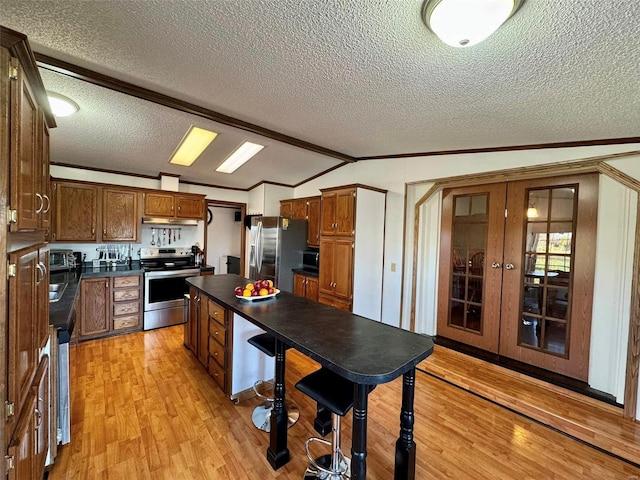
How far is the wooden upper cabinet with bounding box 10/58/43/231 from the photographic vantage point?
0.90m

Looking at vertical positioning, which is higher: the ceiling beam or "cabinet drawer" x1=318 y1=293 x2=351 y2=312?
the ceiling beam

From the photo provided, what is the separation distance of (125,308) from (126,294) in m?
0.19

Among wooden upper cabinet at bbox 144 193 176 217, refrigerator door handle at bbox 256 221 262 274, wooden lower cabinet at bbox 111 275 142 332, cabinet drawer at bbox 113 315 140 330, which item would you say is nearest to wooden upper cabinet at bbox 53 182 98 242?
wooden upper cabinet at bbox 144 193 176 217

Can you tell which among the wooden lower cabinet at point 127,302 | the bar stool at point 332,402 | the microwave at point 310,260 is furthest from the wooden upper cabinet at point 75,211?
the bar stool at point 332,402

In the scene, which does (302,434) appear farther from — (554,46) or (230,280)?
(554,46)

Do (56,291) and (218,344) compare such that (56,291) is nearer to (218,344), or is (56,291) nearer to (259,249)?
(218,344)

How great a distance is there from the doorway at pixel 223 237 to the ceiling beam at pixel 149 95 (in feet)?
12.0

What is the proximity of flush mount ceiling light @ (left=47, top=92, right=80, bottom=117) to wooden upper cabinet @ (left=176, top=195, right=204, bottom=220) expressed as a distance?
201 cm

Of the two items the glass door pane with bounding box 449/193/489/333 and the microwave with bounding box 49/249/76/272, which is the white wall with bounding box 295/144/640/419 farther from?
the microwave with bounding box 49/249/76/272

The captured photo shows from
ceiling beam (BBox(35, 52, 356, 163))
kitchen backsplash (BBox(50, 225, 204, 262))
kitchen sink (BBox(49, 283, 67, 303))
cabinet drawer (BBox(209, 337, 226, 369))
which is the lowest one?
cabinet drawer (BBox(209, 337, 226, 369))

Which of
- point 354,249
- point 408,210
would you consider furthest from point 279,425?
point 408,210

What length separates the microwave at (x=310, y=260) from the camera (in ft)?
14.9

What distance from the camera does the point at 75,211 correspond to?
12.0ft

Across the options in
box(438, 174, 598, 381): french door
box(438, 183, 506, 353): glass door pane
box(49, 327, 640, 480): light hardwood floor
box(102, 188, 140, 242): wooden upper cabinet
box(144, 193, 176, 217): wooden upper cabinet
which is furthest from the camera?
box(144, 193, 176, 217): wooden upper cabinet
